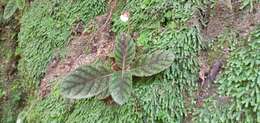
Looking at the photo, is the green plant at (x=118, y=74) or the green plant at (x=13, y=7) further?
the green plant at (x=13, y=7)

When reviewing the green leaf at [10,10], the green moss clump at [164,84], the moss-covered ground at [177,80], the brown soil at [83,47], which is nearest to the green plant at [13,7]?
the green leaf at [10,10]

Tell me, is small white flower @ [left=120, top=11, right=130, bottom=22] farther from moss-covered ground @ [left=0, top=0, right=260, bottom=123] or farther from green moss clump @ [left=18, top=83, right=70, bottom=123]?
green moss clump @ [left=18, top=83, right=70, bottom=123]

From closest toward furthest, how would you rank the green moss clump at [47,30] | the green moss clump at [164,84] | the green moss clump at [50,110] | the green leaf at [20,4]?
1. the green moss clump at [164,84]
2. the green moss clump at [50,110]
3. the green moss clump at [47,30]
4. the green leaf at [20,4]

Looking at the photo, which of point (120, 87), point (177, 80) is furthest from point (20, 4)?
point (177, 80)

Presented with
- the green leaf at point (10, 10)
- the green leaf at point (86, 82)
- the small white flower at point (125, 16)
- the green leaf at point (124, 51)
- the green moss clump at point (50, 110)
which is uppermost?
the green leaf at point (10, 10)

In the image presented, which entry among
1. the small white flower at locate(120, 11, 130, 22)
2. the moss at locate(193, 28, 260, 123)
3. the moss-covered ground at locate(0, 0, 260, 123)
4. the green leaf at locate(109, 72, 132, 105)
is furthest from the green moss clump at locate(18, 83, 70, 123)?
the moss at locate(193, 28, 260, 123)

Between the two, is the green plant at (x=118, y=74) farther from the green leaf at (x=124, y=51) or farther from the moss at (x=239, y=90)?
the moss at (x=239, y=90)

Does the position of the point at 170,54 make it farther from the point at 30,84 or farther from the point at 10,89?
the point at 10,89
